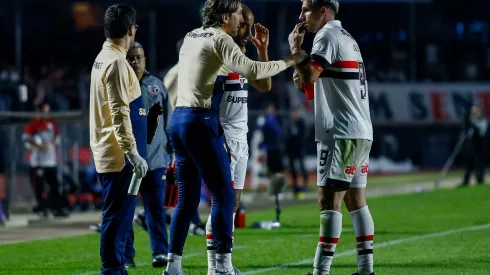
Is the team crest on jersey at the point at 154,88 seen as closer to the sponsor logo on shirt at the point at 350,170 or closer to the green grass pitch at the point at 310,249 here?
the green grass pitch at the point at 310,249

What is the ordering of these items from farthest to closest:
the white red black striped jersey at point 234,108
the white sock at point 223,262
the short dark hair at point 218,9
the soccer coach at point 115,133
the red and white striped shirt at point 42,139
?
the red and white striped shirt at point 42,139, the white red black striped jersey at point 234,108, the white sock at point 223,262, the short dark hair at point 218,9, the soccer coach at point 115,133

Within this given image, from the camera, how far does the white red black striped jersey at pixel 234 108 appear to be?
9828mm

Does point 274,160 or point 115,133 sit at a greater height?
point 115,133

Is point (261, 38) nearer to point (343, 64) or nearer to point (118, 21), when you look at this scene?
point (343, 64)

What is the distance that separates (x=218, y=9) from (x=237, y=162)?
6.54ft

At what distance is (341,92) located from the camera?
8242 mm

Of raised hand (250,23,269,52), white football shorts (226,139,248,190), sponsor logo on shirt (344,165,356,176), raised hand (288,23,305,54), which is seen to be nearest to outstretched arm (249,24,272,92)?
raised hand (250,23,269,52)

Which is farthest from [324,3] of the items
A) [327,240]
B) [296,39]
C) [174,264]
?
[174,264]

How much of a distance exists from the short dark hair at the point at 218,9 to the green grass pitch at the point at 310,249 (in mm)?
2695

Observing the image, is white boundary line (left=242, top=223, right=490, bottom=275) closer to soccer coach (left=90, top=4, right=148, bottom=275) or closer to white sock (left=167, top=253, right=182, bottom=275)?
white sock (left=167, top=253, right=182, bottom=275)

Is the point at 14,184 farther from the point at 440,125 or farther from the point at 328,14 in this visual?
the point at 440,125

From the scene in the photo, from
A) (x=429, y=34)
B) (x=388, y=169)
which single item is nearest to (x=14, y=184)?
(x=388, y=169)

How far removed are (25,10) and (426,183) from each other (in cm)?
1696

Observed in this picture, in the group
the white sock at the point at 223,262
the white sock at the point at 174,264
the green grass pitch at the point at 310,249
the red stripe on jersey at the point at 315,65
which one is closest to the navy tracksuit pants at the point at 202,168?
the white sock at the point at 223,262
